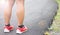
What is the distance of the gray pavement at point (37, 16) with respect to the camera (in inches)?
159

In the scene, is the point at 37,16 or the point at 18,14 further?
the point at 37,16

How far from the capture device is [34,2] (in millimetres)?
Result: 5527

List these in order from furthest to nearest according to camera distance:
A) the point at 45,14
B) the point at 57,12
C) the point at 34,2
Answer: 1. the point at 34,2
2. the point at 57,12
3. the point at 45,14

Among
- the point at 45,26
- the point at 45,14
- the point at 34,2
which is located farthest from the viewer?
the point at 34,2

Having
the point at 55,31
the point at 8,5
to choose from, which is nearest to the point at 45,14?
the point at 55,31

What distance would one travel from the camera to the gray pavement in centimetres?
403

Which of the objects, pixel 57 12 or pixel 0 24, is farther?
pixel 57 12

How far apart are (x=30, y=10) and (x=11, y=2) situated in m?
1.29

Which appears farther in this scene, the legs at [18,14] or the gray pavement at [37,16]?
the gray pavement at [37,16]

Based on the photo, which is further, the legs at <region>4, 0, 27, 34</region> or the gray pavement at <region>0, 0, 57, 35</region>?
the gray pavement at <region>0, 0, 57, 35</region>

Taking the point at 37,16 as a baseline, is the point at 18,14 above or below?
above

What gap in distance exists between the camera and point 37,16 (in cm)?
457

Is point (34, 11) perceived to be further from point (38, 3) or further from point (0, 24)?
point (0, 24)

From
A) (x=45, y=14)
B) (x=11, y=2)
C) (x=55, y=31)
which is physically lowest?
(x=55, y=31)
